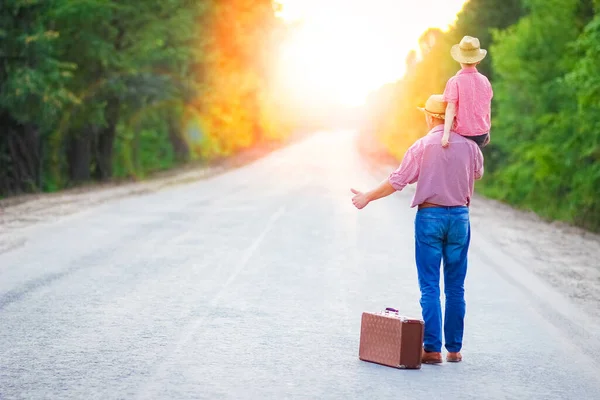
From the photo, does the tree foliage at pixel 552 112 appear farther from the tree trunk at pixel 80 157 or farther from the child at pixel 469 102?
the tree trunk at pixel 80 157

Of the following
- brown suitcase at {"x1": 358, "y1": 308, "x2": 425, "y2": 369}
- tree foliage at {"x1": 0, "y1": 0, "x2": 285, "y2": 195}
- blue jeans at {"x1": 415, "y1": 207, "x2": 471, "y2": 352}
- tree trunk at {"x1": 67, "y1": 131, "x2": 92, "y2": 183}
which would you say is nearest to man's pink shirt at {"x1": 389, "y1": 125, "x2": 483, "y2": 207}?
blue jeans at {"x1": 415, "y1": 207, "x2": 471, "y2": 352}

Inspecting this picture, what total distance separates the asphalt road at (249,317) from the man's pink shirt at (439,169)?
1.27 m

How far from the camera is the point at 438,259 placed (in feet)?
22.2

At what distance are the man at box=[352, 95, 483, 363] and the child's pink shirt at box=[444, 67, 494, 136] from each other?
0.08 m

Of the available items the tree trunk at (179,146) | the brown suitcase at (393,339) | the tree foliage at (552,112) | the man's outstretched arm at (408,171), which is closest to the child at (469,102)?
the man's outstretched arm at (408,171)

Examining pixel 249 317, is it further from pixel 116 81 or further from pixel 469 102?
pixel 116 81

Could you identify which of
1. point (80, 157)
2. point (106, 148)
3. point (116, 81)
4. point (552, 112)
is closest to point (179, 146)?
point (106, 148)

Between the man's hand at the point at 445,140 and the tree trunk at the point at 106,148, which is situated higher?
the man's hand at the point at 445,140

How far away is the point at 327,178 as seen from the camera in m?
34.4

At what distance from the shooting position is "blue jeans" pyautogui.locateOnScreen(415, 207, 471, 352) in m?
6.73

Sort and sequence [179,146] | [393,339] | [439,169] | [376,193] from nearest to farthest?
[393,339] → [439,169] → [376,193] → [179,146]

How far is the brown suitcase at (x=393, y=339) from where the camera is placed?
6531 mm

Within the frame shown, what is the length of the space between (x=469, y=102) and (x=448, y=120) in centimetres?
23

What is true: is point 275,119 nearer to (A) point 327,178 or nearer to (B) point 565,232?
(A) point 327,178
